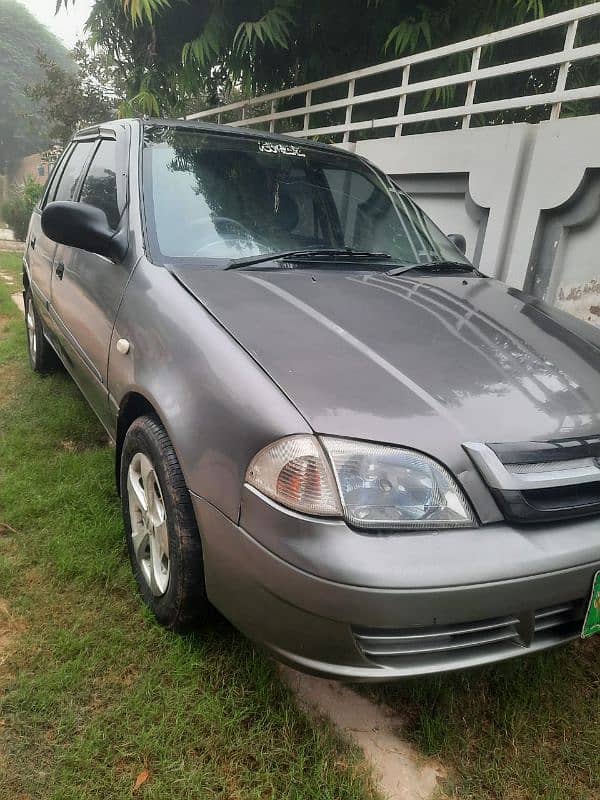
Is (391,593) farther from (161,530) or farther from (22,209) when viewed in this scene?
(22,209)

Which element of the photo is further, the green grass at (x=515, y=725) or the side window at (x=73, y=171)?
the side window at (x=73, y=171)

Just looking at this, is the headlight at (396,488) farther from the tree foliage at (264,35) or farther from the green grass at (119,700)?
the tree foliage at (264,35)

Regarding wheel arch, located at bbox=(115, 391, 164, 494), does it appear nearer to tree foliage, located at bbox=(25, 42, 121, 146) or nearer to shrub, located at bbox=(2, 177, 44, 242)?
shrub, located at bbox=(2, 177, 44, 242)

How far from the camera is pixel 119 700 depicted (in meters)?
1.60

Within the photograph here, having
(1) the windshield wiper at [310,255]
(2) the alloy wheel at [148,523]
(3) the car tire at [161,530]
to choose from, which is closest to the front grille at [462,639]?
(3) the car tire at [161,530]

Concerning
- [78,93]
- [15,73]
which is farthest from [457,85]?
[15,73]

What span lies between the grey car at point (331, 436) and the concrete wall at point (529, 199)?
1.75m

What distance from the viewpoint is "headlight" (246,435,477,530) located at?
1282mm

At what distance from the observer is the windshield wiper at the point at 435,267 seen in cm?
231

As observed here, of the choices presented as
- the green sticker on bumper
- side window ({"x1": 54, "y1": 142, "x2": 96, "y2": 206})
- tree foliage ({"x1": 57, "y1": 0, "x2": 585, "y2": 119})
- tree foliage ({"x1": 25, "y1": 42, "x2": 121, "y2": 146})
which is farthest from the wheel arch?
tree foliage ({"x1": 25, "y1": 42, "x2": 121, "y2": 146})

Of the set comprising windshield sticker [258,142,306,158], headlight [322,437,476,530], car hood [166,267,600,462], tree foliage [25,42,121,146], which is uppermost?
tree foliage [25,42,121,146]

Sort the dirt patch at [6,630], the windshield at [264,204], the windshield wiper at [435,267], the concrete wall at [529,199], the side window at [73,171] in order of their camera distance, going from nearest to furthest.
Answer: the dirt patch at [6,630]
the windshield at [264,204]
the windshield wiper at [435,267]
the side window at [73,171]
the concrete wall at [529,199]

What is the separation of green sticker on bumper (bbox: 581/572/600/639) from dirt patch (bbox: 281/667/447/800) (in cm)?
51

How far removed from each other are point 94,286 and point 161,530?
1.11 metres
